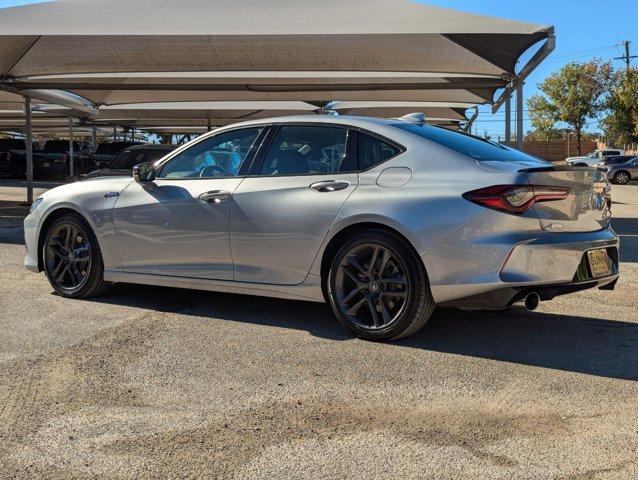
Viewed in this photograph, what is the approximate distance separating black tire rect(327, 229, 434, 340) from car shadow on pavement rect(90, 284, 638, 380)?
0.53ft

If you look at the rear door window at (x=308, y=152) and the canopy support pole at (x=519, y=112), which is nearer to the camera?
the rear door window at (x=308, y=152)

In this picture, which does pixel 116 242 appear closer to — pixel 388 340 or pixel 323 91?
pixel 388 340

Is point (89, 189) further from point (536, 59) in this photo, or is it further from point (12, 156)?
point (12, 156)

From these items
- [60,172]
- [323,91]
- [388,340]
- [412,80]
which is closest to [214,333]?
[388,340]

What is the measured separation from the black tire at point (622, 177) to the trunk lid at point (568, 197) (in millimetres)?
30022

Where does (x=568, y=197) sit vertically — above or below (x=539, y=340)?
above

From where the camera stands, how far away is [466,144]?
4.89 m

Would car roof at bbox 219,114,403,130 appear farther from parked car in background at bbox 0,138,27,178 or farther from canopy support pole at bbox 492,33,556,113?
parked car in background at bbox 0,138,27,178

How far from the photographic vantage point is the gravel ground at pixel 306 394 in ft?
9.59

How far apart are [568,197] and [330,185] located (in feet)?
5.18

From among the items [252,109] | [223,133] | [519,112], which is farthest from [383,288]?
[252,109]

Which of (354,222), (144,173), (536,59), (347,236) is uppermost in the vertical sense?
(536,59)

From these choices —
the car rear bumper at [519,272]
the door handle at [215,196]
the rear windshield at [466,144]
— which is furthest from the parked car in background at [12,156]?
the car rear bumper at [519,272]

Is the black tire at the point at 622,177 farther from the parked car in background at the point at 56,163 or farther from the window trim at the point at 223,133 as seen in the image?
the window trim at the point at 223,133
